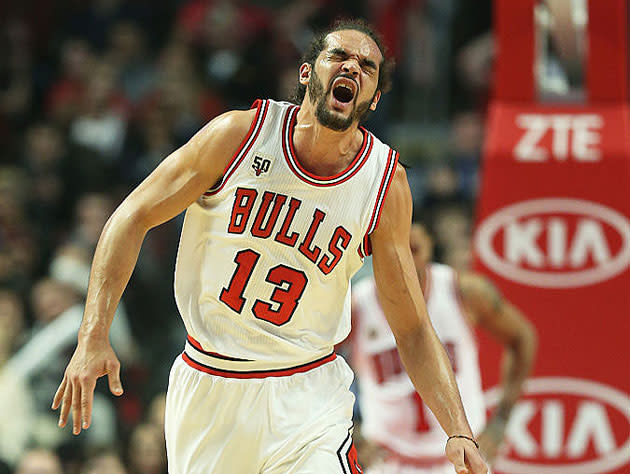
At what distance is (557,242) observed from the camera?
5508mm

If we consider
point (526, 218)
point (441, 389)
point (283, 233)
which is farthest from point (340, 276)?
point (526, 218)

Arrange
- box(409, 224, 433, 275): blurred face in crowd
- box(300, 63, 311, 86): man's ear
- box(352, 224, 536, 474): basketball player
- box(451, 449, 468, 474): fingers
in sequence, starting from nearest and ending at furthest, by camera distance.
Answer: box(451, 449, 468, 474): fingers, box(300, 63, 311, 86): man's ear, box(409, 224, 433, 275): blurred face in crowd, box(352, 224, 536, 474): basketball player

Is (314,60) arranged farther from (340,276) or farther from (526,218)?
(526,218)

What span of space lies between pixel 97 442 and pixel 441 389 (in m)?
4.15

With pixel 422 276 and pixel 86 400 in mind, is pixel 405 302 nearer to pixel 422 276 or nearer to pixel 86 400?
pixel 86 400

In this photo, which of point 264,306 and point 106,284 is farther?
point 264,306

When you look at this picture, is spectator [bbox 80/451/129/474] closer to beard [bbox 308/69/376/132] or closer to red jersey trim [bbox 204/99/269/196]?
red jersey trim [bbox 204/99/269/196]

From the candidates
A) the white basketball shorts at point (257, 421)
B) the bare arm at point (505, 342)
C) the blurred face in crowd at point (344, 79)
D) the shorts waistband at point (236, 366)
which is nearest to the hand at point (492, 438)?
the bare arm at point (505, 342)

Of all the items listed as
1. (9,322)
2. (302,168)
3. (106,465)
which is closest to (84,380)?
(302,168)

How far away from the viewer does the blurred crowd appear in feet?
25.8

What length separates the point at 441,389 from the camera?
386 centimetres

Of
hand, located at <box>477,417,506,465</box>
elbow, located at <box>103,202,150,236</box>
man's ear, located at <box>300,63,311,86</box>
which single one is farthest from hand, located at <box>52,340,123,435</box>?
hand, located at <box>477,417,506,465</box>

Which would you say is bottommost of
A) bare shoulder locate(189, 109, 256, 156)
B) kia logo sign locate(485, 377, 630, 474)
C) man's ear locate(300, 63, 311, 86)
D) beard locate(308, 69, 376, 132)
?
kia logo sign locate(485, 377, 630, 474)

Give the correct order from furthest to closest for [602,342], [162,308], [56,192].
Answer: [56,192], [162,308], [602,342]
